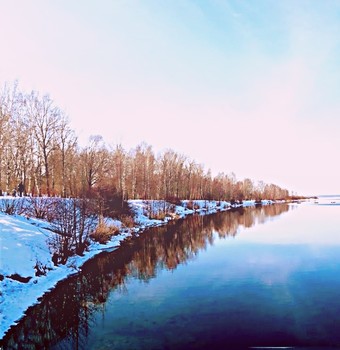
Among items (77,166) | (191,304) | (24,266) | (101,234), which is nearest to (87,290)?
(24,266)

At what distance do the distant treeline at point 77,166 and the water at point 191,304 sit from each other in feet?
23.6

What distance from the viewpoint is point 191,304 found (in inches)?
402

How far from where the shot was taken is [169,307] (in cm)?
998

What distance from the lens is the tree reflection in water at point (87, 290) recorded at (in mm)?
8094

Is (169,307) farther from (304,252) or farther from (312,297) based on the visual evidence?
(304,252)

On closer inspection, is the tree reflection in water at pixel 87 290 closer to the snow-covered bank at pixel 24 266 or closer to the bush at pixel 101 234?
the snow-covered bank at pixel 24 266

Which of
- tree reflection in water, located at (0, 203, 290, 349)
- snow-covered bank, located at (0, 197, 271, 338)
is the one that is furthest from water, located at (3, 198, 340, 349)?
snow-covered bank, located at (0, 197, 271, 338)

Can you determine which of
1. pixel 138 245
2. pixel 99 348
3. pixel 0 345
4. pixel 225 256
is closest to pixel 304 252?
pixel 225 256

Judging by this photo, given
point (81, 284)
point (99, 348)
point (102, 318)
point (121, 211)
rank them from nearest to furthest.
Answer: point (99, 348) < point (102, 318) < point (81, 284) < point (121, 211)

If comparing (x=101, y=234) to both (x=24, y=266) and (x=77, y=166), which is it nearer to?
(x=24, y=266)

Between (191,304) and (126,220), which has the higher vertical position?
(126,220)

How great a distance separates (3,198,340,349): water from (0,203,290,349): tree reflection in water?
0.10 feet

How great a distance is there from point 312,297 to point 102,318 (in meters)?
7.07

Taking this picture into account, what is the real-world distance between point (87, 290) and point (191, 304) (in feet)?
13.6
